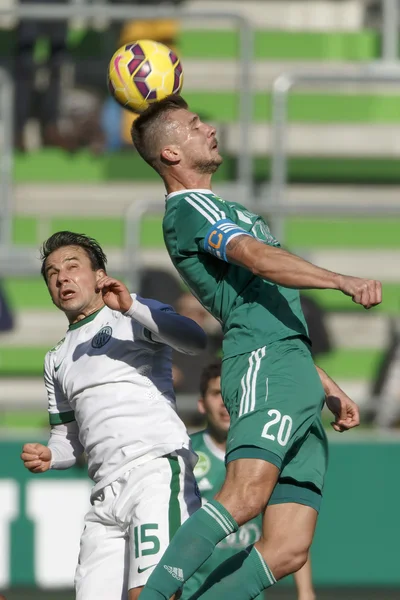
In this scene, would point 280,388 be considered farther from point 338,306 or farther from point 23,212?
point 23,212

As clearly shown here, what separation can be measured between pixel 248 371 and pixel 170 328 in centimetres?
38

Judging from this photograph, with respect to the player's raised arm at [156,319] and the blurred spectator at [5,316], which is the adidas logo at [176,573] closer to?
the player's raised arm at [156,319]

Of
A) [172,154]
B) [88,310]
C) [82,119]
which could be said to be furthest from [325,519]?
[82,119]

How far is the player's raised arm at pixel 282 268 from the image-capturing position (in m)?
4.57

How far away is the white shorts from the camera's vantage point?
485 cm

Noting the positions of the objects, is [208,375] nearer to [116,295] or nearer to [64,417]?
[64,417]

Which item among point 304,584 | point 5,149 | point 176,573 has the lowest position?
point 304,584

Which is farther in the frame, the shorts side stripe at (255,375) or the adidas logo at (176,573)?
the shorts side stripe at (255,375)

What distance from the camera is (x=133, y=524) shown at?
16.1 feet

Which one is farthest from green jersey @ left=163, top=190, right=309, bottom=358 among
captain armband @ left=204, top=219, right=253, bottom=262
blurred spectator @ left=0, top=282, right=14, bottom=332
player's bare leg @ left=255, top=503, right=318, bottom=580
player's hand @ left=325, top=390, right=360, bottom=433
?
blurred spectator @ left=0, top=282, right=14, bottom=332

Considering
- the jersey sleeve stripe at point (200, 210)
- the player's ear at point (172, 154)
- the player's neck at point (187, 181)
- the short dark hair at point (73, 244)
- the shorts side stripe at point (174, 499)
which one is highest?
the player's ear at point (172, 154)

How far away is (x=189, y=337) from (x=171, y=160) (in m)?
0.77

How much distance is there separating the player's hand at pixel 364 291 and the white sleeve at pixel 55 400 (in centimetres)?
154

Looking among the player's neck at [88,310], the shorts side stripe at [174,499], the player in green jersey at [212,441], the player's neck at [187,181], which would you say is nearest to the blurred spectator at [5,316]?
the player in green jersey at [212,441]
